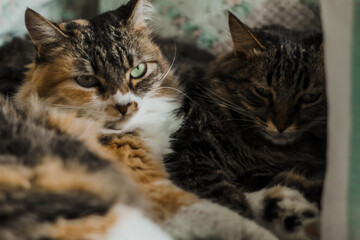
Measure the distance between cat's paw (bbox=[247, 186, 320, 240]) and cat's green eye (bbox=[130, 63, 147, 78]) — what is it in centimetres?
60

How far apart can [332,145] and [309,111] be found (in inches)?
18.2

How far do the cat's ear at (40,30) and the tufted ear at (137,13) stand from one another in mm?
267

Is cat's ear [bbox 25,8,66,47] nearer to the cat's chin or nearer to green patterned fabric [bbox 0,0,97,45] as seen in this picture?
the cat's chin

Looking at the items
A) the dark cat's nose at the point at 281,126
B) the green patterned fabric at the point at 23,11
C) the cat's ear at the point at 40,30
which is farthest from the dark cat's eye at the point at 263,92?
the green patterned fabric at the point at 23,11

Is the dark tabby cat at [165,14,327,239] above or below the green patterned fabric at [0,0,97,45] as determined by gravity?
below

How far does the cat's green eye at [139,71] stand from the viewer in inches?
52.8

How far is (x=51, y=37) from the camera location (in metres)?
1.24

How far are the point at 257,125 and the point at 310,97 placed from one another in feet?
0.72

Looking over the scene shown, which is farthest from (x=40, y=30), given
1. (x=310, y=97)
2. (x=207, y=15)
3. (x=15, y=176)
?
(x=310, y=97)

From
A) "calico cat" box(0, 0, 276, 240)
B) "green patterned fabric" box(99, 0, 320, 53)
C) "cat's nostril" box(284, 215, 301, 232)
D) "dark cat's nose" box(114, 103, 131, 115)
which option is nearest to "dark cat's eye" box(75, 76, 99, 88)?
"calico cat" box(0, 0, 276, 240)

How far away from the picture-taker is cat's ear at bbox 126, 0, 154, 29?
1.34 m

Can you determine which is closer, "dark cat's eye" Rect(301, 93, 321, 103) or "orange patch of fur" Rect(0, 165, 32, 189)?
"orange patch of fur" Rect(0, 165, 32, 189)

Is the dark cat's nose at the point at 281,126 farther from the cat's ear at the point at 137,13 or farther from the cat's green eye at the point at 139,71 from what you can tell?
the cat's ear at the point at 137,13

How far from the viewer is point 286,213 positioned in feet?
3.68
